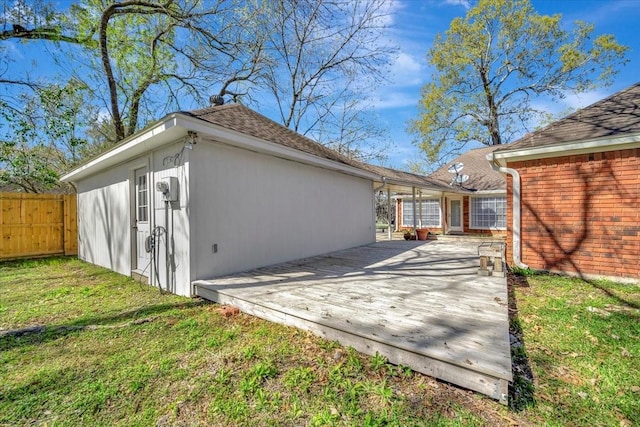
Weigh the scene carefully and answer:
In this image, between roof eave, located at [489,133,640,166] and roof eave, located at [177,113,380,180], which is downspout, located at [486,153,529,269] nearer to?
roof eave, located at [489,133,640,166]

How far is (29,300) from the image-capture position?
449 cm

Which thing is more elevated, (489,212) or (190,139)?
(190,139)

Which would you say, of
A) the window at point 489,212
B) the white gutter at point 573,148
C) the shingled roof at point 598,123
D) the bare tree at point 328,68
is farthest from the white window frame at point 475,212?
the white gutter at point 573,148

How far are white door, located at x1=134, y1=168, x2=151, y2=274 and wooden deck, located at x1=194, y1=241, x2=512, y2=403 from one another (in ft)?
6.68

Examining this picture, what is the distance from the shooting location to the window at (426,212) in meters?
16.3

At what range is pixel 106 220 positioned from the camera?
700 centimetres

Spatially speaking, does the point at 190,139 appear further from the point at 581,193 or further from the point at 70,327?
the point at 581,193

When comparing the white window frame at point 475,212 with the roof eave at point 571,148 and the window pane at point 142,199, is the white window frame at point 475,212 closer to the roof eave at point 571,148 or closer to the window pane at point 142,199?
the roof eave at point 571,148

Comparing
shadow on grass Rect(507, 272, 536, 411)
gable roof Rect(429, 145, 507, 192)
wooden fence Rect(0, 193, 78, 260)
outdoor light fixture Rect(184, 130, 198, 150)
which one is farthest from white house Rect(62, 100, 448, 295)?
gable roof Rect(429, 145, 507, 192)

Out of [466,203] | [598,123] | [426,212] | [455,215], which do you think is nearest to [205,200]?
[598,123]

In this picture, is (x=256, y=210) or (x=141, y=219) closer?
(x=256, y=210)

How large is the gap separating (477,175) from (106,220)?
16.6 m

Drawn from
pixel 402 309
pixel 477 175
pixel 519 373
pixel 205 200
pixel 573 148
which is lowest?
pixel 519 373

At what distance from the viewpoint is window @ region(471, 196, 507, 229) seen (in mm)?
14000
